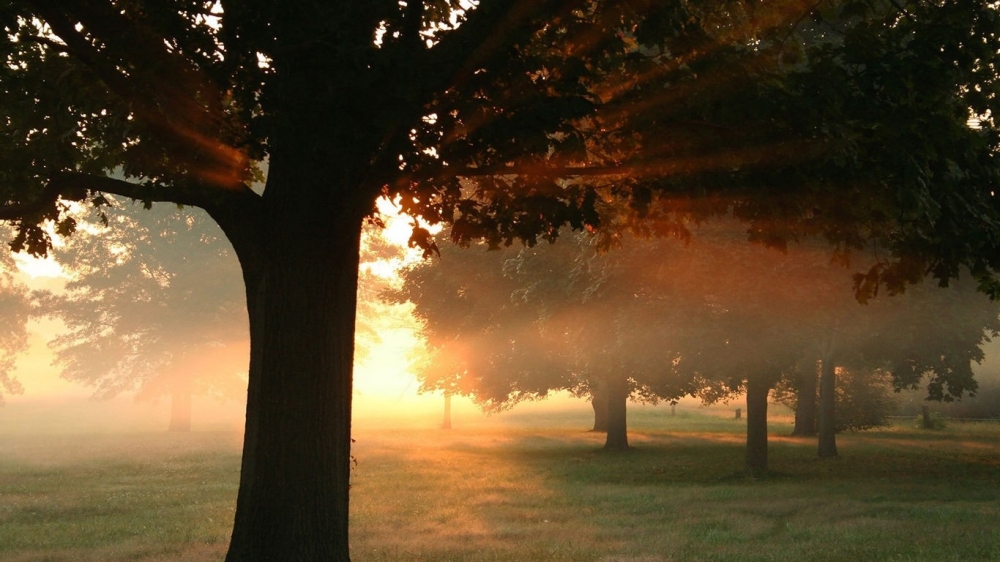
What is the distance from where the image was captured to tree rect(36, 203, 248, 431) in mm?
49094

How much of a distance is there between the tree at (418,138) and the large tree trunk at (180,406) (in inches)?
1720

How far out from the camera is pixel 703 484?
74.3 feet

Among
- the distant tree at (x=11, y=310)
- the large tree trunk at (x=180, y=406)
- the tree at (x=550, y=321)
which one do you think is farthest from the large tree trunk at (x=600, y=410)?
the distant tree at (x=11, y=310)

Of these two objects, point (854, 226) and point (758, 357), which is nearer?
point (854, 226)

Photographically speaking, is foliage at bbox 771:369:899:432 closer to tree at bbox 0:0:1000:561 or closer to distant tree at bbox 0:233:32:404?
tree at bbox 0:0:1000:561

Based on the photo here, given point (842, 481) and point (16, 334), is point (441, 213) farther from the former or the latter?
point (16, 334)

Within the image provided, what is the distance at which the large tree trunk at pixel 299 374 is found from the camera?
868cm

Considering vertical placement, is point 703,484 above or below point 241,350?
below

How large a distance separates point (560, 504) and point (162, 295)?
118ft

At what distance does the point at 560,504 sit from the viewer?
1869cm

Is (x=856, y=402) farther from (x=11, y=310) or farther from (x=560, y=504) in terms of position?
(x=11, y=310)

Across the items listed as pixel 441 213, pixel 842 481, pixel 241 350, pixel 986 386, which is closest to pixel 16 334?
pixel 241 350

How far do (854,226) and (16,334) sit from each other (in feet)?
166

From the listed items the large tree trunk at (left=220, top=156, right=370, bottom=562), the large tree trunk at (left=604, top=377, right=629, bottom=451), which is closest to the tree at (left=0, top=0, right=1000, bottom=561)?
the large tree trunk at (left=220, top=156, right=370, bottom=562)
